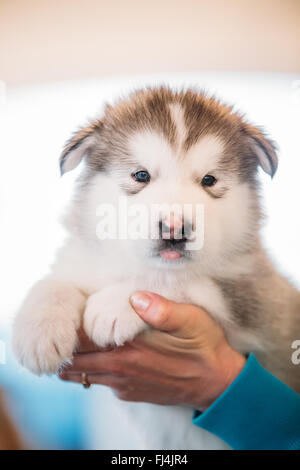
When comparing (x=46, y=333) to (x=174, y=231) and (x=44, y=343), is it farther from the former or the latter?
(x=174, y=231)

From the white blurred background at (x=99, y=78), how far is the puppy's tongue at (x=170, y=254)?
1.20 ft

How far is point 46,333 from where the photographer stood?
0.94 meters

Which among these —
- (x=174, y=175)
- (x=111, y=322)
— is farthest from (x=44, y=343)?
(x=174, y=175)

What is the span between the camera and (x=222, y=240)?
111 cm

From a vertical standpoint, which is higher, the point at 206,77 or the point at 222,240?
the point at 206,77

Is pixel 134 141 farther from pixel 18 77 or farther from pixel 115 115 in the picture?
pixel 18 77

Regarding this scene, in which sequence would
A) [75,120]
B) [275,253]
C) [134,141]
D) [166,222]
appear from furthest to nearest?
1. [275,253]
2. [75,120]
3. [134,141]
4. [166,222]

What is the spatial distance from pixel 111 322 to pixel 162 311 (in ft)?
0.47

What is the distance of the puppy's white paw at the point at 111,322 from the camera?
0.99m

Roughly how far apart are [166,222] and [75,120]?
48 centimetres

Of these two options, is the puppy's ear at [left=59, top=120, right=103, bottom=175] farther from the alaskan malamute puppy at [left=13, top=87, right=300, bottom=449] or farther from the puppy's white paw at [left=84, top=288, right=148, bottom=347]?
the puppy's white paw at [left=84, top=288, right=148, bottom=347]

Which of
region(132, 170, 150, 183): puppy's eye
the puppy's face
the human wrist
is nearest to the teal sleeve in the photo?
the human wrist

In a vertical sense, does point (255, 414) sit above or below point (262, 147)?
below

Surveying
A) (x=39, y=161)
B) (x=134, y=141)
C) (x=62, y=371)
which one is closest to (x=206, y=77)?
(x=134, y=141)
